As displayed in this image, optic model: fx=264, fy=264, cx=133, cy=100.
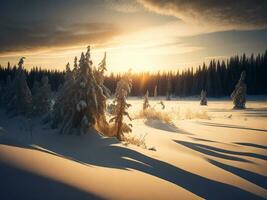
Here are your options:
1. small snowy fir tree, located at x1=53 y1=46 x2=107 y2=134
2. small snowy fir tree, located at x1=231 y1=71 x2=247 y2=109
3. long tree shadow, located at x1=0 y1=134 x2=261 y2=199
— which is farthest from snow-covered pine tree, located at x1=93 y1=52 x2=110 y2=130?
small snowy fir tree, located at x1=231 y1=71 x2=247 y2=109

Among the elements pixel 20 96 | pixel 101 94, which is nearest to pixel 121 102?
pixel 101 94

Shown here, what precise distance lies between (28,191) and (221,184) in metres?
5.67

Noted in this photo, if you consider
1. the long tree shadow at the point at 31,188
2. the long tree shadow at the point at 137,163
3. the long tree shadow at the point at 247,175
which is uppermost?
the long tree shadow at the point at 31,188

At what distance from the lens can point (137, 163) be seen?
789 centimetres

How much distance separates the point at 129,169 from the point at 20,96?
23.4 meters

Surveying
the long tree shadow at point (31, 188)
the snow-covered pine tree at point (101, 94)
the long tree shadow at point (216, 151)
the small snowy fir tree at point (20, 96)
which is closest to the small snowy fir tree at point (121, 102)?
the snow-covered pine tree at point (101, 94)

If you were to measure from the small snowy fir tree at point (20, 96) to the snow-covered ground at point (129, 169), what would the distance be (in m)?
15.6

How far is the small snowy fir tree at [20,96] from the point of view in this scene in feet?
87.8

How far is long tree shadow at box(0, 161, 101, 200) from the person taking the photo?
338 cm

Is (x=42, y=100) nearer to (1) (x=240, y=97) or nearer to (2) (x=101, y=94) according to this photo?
(2) (x=101, y=94)

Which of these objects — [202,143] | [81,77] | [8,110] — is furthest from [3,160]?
[8,110]

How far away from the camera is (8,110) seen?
28203mm

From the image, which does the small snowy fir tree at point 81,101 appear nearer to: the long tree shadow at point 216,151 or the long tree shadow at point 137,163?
the long tree shadow at point 137,163

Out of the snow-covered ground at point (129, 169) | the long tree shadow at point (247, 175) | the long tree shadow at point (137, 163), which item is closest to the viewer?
the snow-covered ground at point (129, 169)
